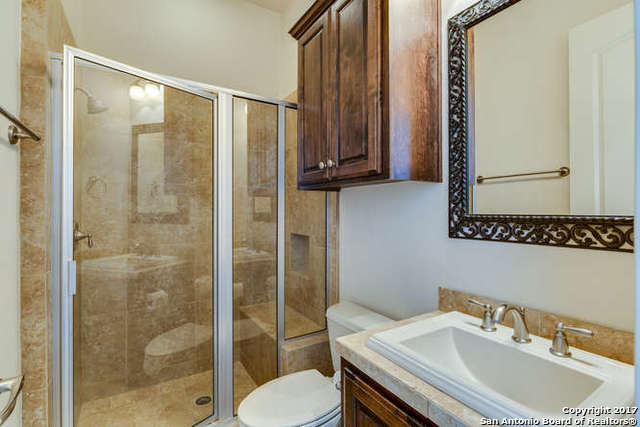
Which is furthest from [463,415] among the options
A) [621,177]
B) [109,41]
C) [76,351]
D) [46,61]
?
[109,41]

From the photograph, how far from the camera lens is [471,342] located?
94 cm

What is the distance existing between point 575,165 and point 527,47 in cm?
43

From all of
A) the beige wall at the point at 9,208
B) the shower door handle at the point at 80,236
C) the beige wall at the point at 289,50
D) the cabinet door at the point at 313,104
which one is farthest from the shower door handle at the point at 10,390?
the beige wall at the point at 289,50

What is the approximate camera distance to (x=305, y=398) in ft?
4.17

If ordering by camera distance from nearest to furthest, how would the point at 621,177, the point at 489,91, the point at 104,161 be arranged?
the point at 621,177 → the point at 489,91 → the point at 104,161

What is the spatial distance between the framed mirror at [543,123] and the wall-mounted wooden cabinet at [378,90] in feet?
0.31

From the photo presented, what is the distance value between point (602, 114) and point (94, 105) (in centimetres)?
190

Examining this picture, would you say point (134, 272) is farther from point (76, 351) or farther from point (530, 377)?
point (530, 377)

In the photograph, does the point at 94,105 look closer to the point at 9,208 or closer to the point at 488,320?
the point at 9,208

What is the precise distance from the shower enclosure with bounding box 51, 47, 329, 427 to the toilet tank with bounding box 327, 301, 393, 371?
0.41 meters

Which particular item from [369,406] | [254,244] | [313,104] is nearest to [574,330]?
[369,406]

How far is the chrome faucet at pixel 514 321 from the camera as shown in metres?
0.86

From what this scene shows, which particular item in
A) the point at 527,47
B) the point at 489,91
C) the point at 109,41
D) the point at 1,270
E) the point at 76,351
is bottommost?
the point at 76,351

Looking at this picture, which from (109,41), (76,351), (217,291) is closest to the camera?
(76,351)
